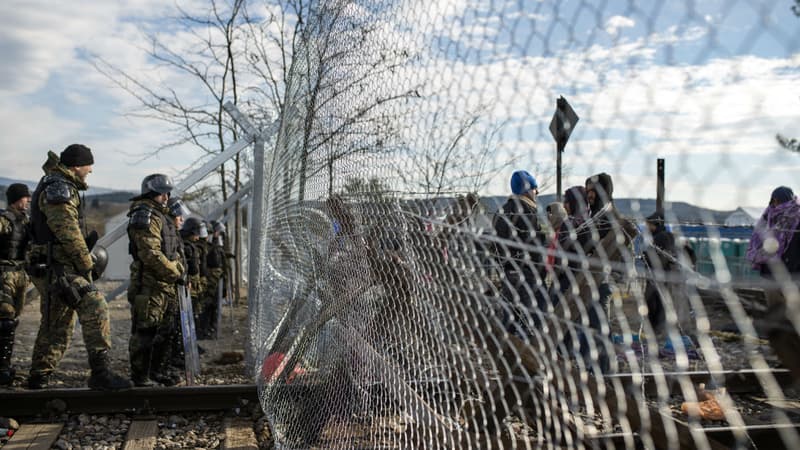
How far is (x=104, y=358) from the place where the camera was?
5.50 metres

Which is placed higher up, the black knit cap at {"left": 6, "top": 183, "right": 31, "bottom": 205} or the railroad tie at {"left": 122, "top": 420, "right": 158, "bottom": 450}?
the black knit cap at {"left": 6, "top": 183, "right": 31, "bottom": 205}

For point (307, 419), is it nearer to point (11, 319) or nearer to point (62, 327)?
point (62, 327)

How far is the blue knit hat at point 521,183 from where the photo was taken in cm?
144

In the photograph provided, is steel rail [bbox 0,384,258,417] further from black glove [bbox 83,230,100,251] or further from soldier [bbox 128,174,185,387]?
black glove [bbox 83,230,100,251]

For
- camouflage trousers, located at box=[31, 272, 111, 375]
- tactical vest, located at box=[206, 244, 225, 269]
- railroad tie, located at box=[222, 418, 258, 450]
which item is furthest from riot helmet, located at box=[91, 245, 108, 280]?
tactical vest, located at box=[206, 244, 225, 269]

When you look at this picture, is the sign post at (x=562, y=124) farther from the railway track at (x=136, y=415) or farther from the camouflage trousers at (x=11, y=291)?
the camouflage trousers at (x=11, y=291)

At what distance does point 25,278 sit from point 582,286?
5.29 m

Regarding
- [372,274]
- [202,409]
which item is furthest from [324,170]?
[202,409]

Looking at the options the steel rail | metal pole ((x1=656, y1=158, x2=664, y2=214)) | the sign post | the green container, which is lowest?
the steel rail

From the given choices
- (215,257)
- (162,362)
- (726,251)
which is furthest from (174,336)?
(726,251)

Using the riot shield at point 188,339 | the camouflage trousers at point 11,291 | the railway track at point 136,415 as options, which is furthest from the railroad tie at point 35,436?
the camouflage trousers at point 11,291

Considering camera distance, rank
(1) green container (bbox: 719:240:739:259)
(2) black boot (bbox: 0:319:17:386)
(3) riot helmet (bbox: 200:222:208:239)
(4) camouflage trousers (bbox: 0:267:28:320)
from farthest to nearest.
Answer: (3) riot helmet (bbox: 200:222:208:239) → (4) camouflage trousers (bbox: 0:267:28:320) → (2) black boot (bbox: 0:319:17:386) → (1) green container (bbox: 719:240:739:259)

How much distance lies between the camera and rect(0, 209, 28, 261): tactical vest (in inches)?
257

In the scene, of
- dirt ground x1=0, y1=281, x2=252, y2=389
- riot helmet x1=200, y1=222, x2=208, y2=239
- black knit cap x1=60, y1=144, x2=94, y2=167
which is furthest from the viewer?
riot helmet x1=200, y1=222, x2=208, y2=239
